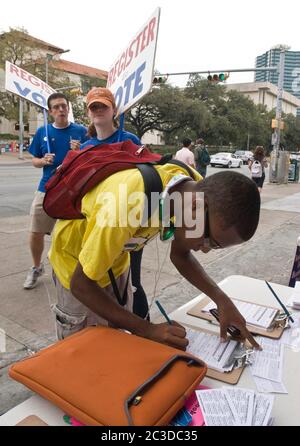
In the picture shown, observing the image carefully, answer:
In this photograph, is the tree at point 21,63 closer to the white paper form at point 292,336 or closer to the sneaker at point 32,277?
the sneaker at point 32,277

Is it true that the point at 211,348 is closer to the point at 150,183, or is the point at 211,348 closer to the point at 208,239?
the point at 208,239

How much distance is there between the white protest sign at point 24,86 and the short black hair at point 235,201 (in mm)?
3200

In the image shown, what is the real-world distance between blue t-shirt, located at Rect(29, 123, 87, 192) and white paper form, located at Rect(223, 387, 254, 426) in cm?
276

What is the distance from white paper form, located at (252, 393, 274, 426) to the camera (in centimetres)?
110

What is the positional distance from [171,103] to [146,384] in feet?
117

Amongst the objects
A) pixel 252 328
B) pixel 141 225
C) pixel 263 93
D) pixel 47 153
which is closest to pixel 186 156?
pixel 47 153

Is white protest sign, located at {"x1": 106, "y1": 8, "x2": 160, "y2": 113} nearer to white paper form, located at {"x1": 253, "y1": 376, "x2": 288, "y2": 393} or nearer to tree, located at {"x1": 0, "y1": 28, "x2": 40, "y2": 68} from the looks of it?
white paper form, located at {"x1": 253, "y1": 376, "x2": 288, "y2": 393}

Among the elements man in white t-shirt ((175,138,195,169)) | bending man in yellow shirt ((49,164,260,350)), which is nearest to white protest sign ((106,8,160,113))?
bending man in yellow shirt ((49,164,260,350))

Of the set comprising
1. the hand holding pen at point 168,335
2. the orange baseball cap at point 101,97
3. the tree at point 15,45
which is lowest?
the hand holding pen at point 168,335

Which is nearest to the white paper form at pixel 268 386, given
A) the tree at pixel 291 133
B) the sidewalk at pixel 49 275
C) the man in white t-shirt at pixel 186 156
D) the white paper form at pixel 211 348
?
the white paper form at pixel 211 348

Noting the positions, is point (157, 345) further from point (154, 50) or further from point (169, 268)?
point (169, 268)

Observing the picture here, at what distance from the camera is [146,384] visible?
1013 mm

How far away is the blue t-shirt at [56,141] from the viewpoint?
3.56 meters
